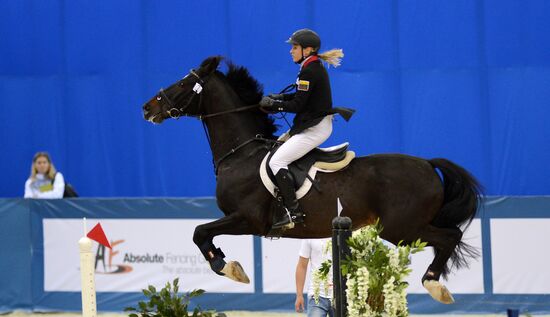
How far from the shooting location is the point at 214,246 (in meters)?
8.38

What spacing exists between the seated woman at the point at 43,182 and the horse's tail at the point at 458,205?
6727 millimetres

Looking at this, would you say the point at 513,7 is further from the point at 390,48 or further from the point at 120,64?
the point at 120,64

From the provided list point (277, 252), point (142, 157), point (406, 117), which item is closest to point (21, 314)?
point (277, 252)

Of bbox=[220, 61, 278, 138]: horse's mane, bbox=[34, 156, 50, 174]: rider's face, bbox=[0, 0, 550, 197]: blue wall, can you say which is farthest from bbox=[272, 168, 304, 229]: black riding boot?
bbox=[0, 0, 550, 197]: blue wall

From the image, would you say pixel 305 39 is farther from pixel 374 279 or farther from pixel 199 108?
pixel 374 279

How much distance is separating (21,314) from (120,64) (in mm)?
5688

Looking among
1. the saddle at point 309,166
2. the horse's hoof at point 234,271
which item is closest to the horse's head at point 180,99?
the saddle at point 309,166

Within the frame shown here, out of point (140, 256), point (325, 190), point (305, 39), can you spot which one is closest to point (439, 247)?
point (325, 190)

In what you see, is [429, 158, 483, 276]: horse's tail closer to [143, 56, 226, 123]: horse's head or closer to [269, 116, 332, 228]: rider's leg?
[269, 116, 332, 228]: rider's leg

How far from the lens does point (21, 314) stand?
12.4 metres

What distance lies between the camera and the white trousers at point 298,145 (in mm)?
8438

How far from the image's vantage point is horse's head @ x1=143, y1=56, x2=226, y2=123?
28.5 feet

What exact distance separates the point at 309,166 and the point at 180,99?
141 centimetres

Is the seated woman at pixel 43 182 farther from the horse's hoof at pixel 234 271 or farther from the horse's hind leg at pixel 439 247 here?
the horse's hind leg at pixel 439 247
